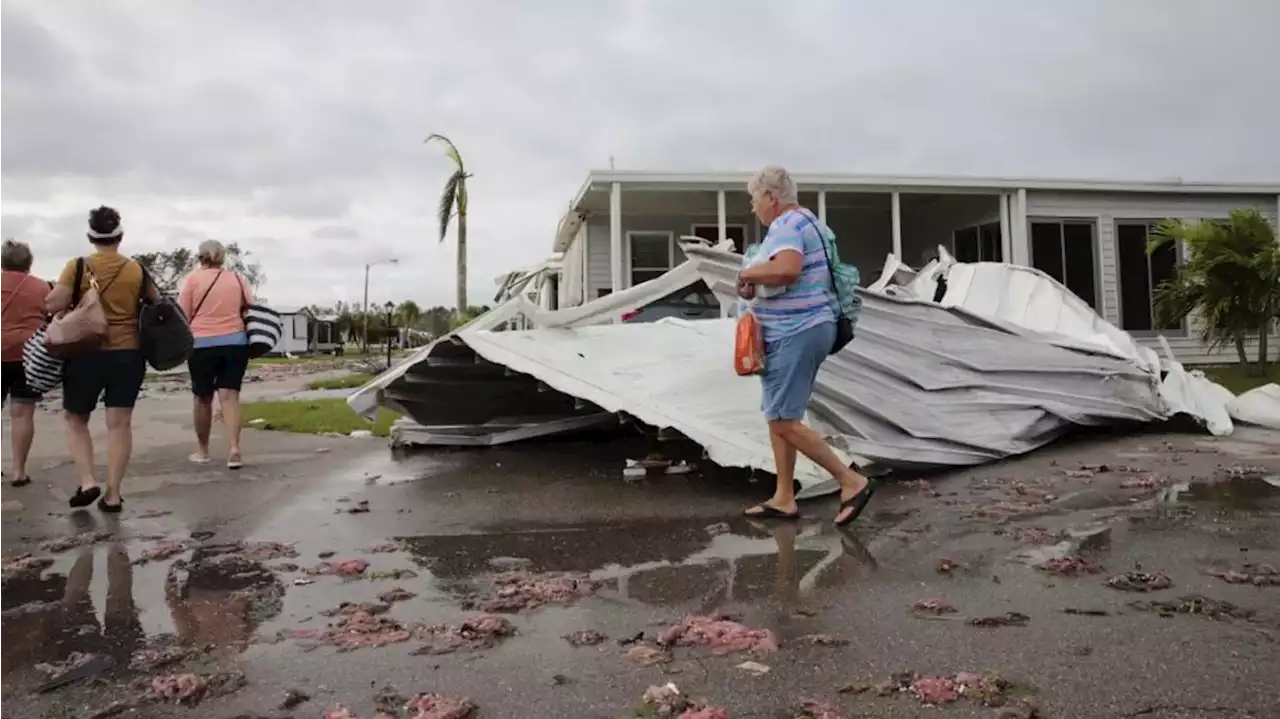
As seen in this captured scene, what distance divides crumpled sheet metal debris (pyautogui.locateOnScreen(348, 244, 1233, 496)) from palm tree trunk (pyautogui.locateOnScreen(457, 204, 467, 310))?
21.1 metres

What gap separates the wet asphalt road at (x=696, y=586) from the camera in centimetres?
238

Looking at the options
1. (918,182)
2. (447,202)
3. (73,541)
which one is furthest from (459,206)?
(73,541)

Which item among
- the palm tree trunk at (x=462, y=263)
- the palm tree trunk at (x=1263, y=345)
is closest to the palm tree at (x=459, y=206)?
the palm tree trunk at (x=462, y=263)

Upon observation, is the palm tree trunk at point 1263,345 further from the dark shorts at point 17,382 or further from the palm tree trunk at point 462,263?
the palm tree trunk at point 462,263

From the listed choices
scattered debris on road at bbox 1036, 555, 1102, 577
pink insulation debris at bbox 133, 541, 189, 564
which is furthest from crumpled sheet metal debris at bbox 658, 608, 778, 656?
pink insulation debris at bbox 133, 541, 189, 564

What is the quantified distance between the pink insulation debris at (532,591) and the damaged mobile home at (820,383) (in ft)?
6.26

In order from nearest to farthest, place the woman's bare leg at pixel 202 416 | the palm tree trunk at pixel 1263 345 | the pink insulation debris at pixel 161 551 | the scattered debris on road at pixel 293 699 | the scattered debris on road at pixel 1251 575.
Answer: the scattered debris on road at pixel 293 699 < the scattered debris on road at pixel 1251 575 < the pink insulation debris at pixel 161 551 < the woman's bare leg at pixel 202 416 < the palm tree trunk at pixel 1263 345

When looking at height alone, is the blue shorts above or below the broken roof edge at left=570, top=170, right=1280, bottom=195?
below

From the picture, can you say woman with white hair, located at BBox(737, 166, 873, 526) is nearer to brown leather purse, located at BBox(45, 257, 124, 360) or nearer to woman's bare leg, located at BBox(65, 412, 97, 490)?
brown leather purse, located at BBox(45, 257, 124, 360)

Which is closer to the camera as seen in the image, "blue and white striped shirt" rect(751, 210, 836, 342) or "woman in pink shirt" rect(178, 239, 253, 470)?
"blue and white striped shirt" rect(751, 210, 836, 342)

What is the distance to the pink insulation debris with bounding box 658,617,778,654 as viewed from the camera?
8.70 feet

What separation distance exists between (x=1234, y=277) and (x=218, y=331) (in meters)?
12.0

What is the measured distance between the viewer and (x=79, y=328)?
487cm

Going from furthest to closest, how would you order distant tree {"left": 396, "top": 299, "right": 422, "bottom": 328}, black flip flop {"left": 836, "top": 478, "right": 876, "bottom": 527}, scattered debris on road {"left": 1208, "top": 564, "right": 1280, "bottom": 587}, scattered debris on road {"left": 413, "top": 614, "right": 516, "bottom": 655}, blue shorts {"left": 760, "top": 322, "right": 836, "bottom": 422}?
distant tree {"left": 396, "top": 299, "right": 422, "bottom": 328}, blue shorts {"left": 760, "top": 322, "right": 836, "bottom": 422}, black flip flop {"left": 836, "top": 478, "right": 876, "bottom": 527}, scattered debris on road {"left": 1208, "top": 564, "right": 1280, "bottom": 587}, scattered debris on road {"left": 413, "top": 614, "right": 516, "bottom": 655}
